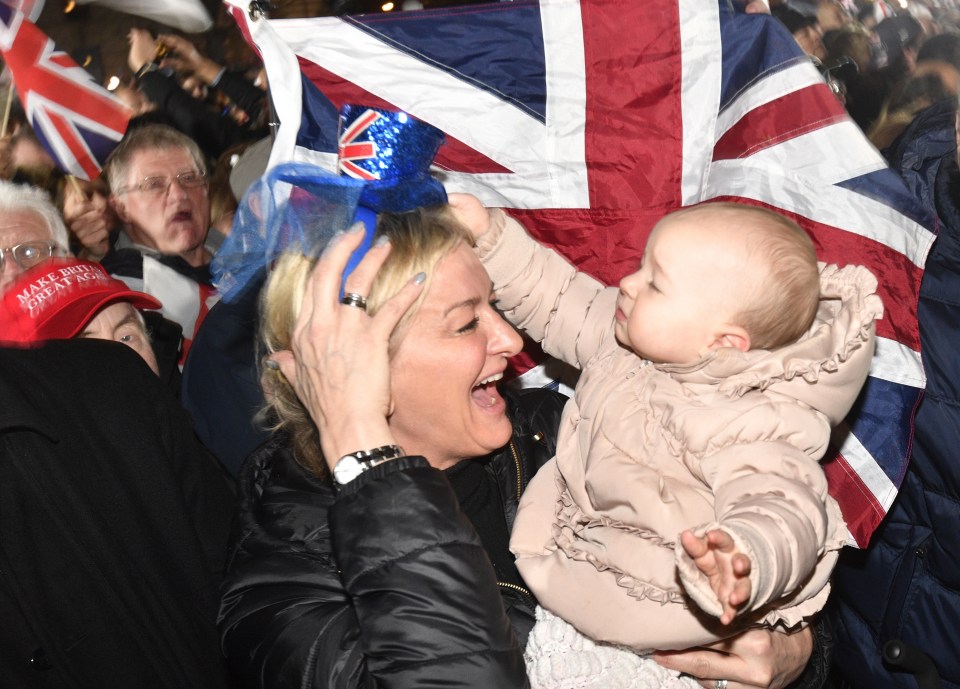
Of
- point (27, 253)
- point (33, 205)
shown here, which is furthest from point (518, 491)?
point (33, 205)

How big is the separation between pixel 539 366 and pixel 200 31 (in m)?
2.32

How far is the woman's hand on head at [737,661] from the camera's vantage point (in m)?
1.96

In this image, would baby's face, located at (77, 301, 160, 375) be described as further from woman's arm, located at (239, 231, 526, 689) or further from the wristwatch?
the wristwatch

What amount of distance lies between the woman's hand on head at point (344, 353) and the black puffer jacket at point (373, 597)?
0.11 metres

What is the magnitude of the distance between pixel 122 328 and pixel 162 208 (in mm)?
1059

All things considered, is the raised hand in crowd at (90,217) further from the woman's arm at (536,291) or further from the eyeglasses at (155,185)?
the woman's arm at (536,291)

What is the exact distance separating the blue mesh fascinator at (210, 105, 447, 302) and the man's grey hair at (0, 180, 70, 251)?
3.22 feet

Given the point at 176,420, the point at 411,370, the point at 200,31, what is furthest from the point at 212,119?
the point at 411,370

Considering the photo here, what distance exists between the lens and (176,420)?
93.6 inches

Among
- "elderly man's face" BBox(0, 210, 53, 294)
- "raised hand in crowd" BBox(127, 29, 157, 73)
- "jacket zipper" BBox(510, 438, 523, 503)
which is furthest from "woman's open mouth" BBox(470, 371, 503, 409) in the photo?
"raised hand in crowd" BBox(127, 29, 157, 73)

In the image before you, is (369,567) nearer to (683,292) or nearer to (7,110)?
(683,292)

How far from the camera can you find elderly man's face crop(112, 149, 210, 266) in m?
3.61

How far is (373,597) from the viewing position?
1.62m

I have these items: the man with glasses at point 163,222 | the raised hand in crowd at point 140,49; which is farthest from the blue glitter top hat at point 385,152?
the raised hand in crowd at point 140,49
